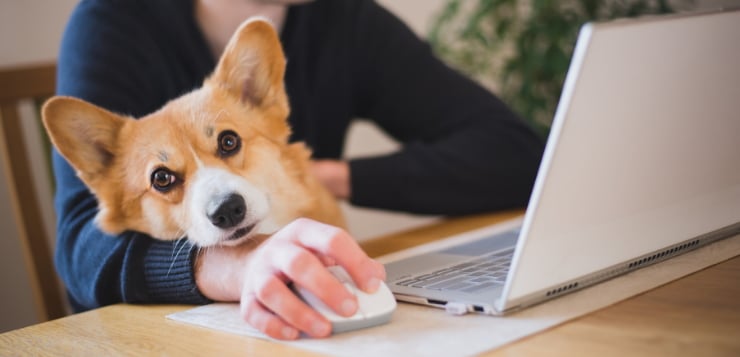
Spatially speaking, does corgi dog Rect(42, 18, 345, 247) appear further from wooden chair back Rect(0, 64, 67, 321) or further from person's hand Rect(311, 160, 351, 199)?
wooden chair back Rect(0, 64, 67, 321)

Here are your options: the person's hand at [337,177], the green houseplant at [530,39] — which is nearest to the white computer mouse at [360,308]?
the person's hand at [337,177]

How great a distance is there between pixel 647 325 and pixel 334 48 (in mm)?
1036

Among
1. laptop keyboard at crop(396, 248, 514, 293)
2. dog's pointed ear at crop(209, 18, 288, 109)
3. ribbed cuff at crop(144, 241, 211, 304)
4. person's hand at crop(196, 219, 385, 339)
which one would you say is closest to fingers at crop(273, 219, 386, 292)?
person's hand at crop(196, 219, 385, 339)

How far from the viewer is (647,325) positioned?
0.68 m

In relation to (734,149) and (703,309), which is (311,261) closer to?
(703,309)

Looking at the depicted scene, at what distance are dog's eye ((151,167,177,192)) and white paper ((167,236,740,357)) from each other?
0.18 meters

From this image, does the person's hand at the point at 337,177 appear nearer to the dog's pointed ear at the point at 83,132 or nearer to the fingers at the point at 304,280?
the dog's pointed ear at the point at 83,132

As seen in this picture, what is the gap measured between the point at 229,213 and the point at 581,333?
0.43m

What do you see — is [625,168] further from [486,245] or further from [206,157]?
[206,157]

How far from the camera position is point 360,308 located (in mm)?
725

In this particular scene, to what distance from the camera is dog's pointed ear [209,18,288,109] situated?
3.35ft

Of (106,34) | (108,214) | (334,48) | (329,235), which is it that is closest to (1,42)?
(106,34)

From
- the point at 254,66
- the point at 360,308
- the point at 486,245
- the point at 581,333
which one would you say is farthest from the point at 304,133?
the point at 581,333

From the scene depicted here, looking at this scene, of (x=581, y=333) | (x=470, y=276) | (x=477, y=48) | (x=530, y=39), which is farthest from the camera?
(x=477, y=48)
